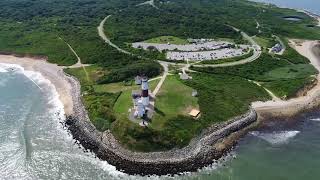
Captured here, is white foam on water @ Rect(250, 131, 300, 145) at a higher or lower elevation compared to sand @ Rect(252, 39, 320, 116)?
lower

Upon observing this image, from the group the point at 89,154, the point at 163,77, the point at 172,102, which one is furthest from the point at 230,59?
the point at 89,154

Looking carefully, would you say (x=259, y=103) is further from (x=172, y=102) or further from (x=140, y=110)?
(x=140, y=110)

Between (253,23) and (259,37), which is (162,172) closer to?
(259,37)

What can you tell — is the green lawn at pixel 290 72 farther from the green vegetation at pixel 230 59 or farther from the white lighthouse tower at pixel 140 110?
the white lighthouse tower at pixel 140 110

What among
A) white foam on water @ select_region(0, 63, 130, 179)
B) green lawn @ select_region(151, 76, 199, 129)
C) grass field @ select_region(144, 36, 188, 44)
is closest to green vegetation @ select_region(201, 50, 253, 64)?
grass field @ select_region(144, 36, 188, 44)

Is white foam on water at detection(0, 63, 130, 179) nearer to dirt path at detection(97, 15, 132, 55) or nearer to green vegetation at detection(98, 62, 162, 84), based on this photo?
green vegetation at detection(98, 62, 162, 84)

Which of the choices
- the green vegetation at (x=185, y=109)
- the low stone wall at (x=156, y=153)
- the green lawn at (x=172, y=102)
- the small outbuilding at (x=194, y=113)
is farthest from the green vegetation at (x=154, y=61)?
the low stone wall at (x=156, y=153)

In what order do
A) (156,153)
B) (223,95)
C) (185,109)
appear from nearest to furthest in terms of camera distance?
(156,153) → (185,109) → (223,95)
